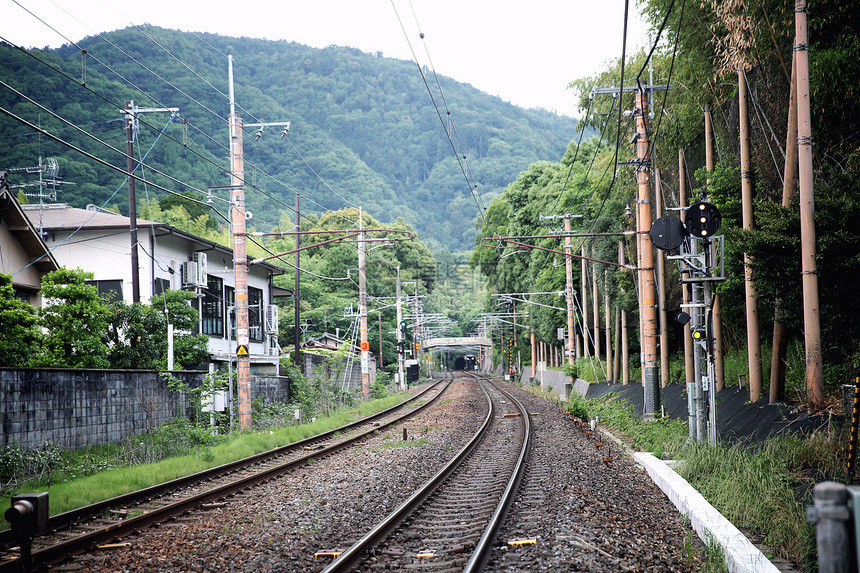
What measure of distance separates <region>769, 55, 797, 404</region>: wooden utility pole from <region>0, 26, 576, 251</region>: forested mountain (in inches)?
241

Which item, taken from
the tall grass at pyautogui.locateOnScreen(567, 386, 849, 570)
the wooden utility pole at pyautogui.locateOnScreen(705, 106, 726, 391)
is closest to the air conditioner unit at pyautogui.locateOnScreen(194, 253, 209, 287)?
the wooden utility pole at pyautogui.locateOnScreen(705, 106, 726, 391)

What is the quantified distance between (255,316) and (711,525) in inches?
1302

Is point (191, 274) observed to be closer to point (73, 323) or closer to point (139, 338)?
point (139, 338)

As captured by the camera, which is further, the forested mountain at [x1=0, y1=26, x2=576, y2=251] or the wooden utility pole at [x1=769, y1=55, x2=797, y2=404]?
the forested mountain at [x1=0, y1=26, x2=576, y2=251]

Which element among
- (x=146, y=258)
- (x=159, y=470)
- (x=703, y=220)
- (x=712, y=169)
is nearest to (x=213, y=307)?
(x=146, y=258)

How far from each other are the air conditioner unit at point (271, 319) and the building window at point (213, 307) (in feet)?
13.0

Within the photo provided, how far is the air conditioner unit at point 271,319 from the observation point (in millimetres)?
37562

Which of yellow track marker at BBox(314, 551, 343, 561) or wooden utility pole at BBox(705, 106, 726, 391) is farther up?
wooden utility pole at BBox(705, 106, 726, 391)

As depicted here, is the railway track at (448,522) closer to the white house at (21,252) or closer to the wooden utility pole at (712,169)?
the wooden utility pole at (712,169)

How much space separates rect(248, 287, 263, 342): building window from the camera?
37.3 meters

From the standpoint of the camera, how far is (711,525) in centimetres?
757

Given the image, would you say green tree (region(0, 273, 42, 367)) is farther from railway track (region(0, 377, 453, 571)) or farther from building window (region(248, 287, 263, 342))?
building window (region(248, 287, 263, 342))

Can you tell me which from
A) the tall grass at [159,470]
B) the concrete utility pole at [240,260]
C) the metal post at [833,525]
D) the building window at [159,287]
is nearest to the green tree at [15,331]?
the tall grass at [159,470]

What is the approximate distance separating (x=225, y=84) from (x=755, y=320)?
73238 mm
